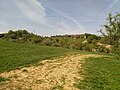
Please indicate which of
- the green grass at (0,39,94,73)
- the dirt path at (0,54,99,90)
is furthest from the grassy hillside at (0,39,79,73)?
the dirt path at (0,54,99,90)

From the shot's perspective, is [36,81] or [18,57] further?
[18,57]

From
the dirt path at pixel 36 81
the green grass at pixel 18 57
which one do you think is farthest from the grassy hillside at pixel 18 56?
the dirt path at pixel 36 81

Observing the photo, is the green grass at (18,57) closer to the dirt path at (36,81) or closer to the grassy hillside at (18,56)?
the grassy hillside at (18,56)

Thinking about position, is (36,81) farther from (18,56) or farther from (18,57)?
(18,56)

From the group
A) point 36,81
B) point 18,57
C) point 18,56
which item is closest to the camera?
point 36,81

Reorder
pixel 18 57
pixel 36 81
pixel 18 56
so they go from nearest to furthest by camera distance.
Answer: pixel 36 81 → pixel 18 57 → pixel 18 56

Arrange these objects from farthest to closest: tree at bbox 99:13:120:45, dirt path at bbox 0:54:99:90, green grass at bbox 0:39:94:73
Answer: tree at bbox 99:13:120:45, green grass at bbox 0:39:94:73, dirt path at bbox 0:54:99:90

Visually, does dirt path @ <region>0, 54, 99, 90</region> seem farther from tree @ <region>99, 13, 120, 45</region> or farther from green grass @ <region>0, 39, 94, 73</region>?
tree @ <region>99, 13, 120, 45</region>

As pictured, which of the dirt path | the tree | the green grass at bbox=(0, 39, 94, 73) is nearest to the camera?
the dirt path

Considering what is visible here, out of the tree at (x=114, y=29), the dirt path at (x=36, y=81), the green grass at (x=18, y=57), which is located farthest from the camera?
the tree at (x=114, y=29)

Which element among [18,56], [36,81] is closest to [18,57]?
[18,56]

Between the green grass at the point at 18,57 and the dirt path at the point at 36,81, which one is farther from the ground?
the green grass at the point at 18,57

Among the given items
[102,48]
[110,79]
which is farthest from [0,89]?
[102,48]

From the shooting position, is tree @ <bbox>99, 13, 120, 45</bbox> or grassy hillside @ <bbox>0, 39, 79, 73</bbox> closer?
grassy hillside @ <bbox>0, 39, 79, 73</bbox>
